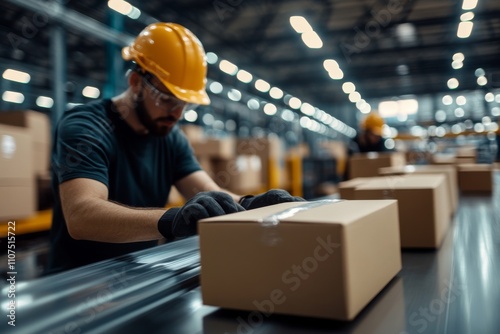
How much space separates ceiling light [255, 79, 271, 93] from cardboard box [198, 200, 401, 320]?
9.90 metres

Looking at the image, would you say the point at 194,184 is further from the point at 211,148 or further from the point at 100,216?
the point at 211,148

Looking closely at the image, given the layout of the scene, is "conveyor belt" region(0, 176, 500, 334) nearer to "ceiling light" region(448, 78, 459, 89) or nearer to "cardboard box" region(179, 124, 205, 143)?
"cardboard box" region(179, 124, 205, 143)

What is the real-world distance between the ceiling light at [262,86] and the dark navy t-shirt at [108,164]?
8.70 metres

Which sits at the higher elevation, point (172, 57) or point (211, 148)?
point (172, 57)

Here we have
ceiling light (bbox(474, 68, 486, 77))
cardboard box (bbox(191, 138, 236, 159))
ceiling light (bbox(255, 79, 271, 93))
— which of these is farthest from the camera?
ceiling light (bbox(474, 68, 486, 77))

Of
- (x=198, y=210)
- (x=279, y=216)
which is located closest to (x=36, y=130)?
(x=198, y=210)

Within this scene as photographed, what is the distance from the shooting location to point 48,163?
13.8 feet

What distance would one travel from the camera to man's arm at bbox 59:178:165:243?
1.34 m

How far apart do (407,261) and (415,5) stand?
354 inches

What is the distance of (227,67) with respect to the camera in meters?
8.35

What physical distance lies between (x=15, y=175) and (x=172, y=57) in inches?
89.0

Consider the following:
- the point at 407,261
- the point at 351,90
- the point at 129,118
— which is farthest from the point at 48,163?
the point at 351,90

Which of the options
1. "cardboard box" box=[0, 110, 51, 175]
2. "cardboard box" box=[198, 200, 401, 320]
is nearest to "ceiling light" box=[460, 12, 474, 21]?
"cardboard box" box=[0, 110, 51, 175]

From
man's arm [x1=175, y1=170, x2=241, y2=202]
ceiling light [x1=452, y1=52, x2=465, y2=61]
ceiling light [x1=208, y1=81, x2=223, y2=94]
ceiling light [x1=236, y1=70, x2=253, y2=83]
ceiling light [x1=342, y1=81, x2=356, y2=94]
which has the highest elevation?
ceiling light [x1=452, y1=52, x2=465, y2=61]
